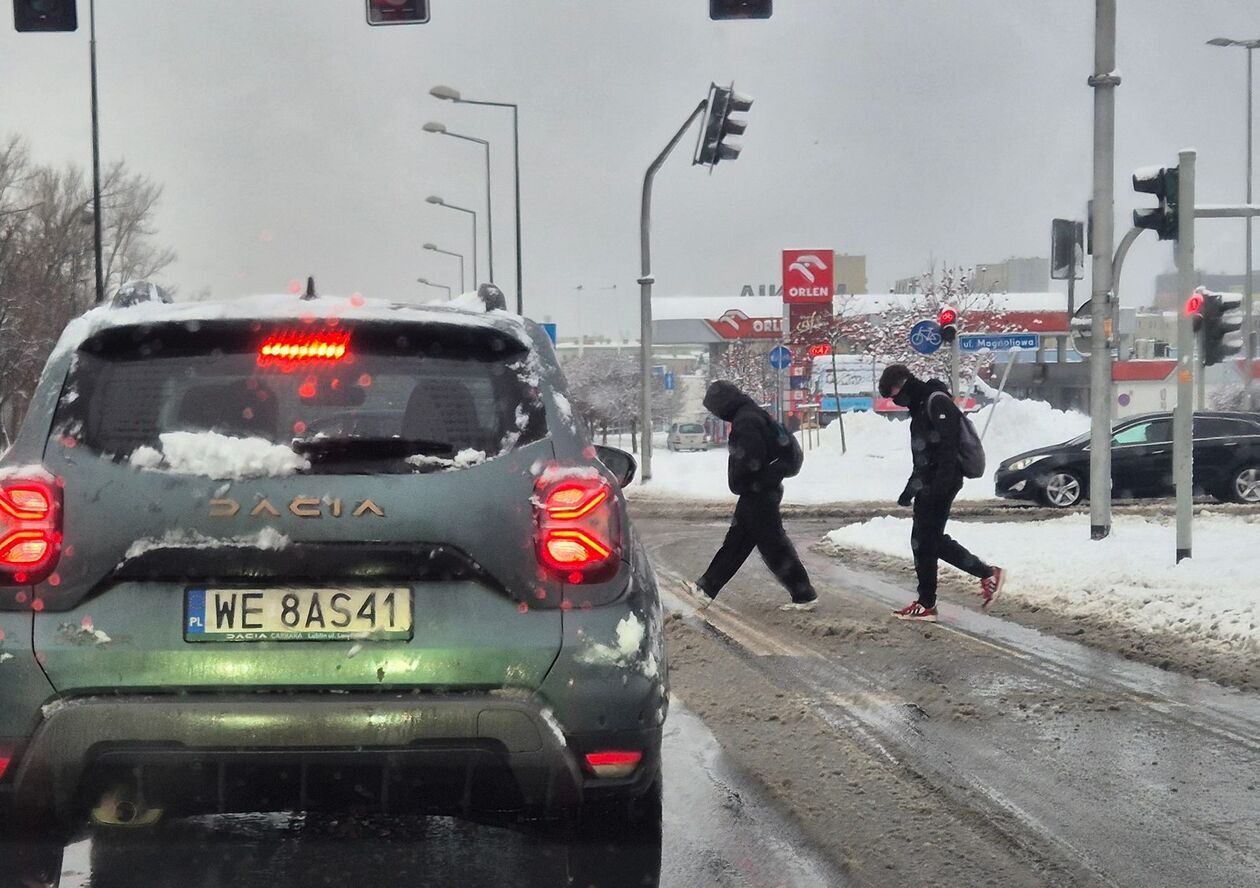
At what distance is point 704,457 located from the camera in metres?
41.8

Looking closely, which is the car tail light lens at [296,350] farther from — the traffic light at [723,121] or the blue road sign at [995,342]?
the blue road sign at [995,342]

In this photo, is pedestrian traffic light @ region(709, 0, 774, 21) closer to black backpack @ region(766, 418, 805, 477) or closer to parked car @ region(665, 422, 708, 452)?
black backpack @ region(766, 418, 805, 477)

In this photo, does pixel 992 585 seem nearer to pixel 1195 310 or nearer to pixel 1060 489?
pixel 1195 310

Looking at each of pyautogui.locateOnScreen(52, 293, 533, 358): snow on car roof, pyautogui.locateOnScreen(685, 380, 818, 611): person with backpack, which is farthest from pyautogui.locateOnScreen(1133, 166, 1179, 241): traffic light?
pyautogui.locateOnScreen(52, 293, 533, 358): snow on car roof

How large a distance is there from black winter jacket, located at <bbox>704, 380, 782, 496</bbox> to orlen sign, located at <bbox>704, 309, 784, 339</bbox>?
83588mm

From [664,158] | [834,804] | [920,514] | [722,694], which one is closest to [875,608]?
[920,514]

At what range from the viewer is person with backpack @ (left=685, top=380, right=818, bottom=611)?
420 inches

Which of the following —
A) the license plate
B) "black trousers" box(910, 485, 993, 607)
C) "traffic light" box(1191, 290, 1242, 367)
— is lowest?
"black trousers" box(910, 485, 993, 607)

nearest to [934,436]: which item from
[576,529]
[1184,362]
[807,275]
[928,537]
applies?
[928,537]

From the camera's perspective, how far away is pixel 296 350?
12.8ft

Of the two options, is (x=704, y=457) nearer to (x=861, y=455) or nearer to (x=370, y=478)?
(x=861, y=455)

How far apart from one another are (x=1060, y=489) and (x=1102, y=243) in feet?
29.9

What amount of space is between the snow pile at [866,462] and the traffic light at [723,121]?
326 inches

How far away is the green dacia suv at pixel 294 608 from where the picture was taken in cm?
362
